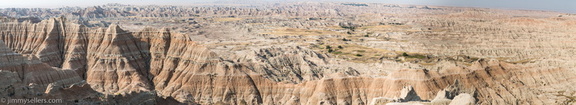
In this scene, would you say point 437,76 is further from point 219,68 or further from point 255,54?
point 255,54

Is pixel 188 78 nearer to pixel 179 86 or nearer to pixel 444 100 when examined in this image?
pixel 179 86

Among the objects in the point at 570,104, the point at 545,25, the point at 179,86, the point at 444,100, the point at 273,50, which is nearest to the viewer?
the point at 444,100

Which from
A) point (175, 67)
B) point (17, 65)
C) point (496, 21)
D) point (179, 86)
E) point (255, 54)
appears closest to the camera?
point (17, 65)

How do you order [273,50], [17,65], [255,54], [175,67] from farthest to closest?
[273,50], [255,54], [175,67], [17,65]

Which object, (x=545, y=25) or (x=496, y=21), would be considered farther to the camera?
(x=496, y=21)

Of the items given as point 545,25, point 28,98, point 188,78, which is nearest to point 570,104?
point 188,78

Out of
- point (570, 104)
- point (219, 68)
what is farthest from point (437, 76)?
point (219, 68)

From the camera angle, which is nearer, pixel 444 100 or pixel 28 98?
pixel 28 98

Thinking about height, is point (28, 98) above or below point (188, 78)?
above

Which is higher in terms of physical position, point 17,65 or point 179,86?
point 17,65
